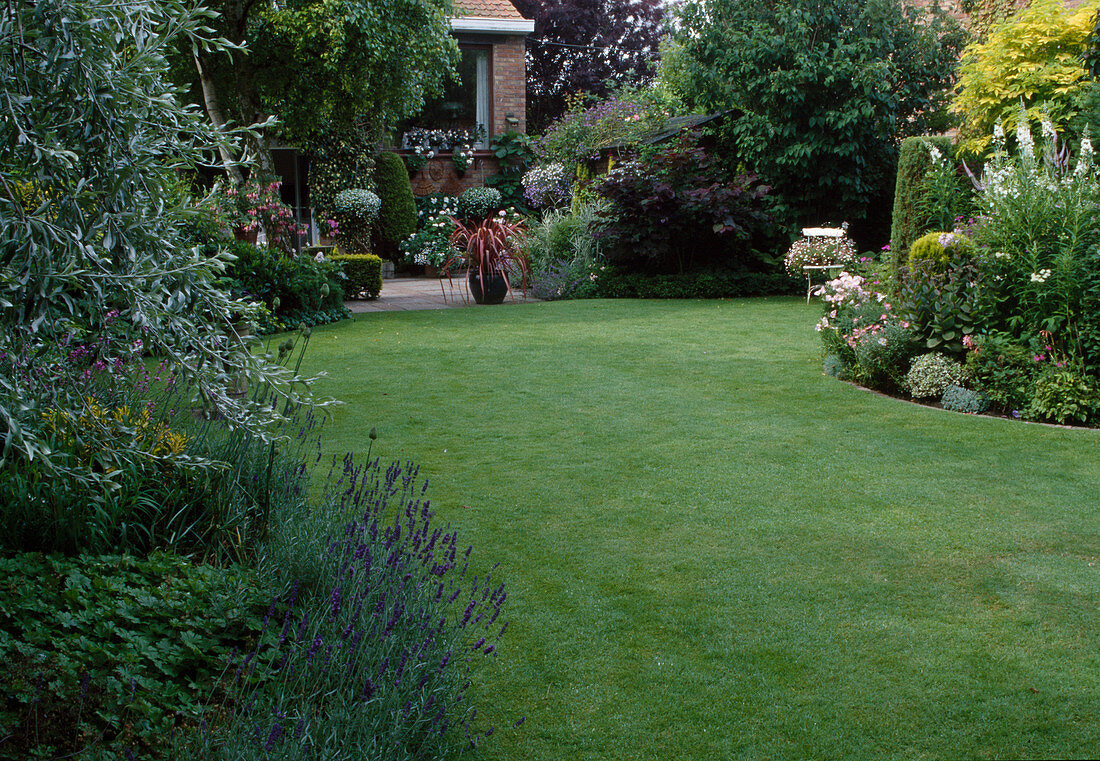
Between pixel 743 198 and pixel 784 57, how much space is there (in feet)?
8.07

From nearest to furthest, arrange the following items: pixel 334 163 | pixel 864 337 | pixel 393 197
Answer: pixel 864 337
pixel 334 163
pixel 393 197

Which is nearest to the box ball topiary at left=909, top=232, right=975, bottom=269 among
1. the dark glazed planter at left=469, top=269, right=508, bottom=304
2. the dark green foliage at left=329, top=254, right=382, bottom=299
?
the dark glazed planter at left=469, top=269, right=508, bottom=304

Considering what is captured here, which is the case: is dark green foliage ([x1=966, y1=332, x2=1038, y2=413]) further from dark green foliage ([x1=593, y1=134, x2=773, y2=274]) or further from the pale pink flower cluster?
dark green foliage ([x1=593, y1=134, x2=773, y2=274])

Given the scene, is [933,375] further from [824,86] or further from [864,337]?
[824,86]

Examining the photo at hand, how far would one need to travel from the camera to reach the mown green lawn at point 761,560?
2.72 meters

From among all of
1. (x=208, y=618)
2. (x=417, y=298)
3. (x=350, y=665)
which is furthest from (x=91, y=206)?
(x=417, y=298)

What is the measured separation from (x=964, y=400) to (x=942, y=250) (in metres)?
1.35

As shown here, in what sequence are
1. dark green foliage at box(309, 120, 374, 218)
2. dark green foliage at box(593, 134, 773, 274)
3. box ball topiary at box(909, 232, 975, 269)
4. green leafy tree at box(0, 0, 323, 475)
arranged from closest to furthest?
green leafy tree at box(0, 0, 323, 475)
box ball topiary at box(909, 232, 975, 269)
dark green foliage at box(593, 134, 773, 274)
dark green foliage at box(309, 120, 374, 218)

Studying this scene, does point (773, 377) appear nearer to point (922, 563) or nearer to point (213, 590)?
point (922, 563)

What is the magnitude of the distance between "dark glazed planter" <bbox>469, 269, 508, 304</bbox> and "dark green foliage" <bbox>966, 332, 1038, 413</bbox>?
26.0 feet

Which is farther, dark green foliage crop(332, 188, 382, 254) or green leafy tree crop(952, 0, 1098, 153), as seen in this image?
dark green foliage crop(332, 188, 382, 254)

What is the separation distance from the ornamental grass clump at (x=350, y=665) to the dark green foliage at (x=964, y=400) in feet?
15.6

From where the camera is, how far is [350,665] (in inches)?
96.5

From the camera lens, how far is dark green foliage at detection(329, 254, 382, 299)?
13.9 meters
